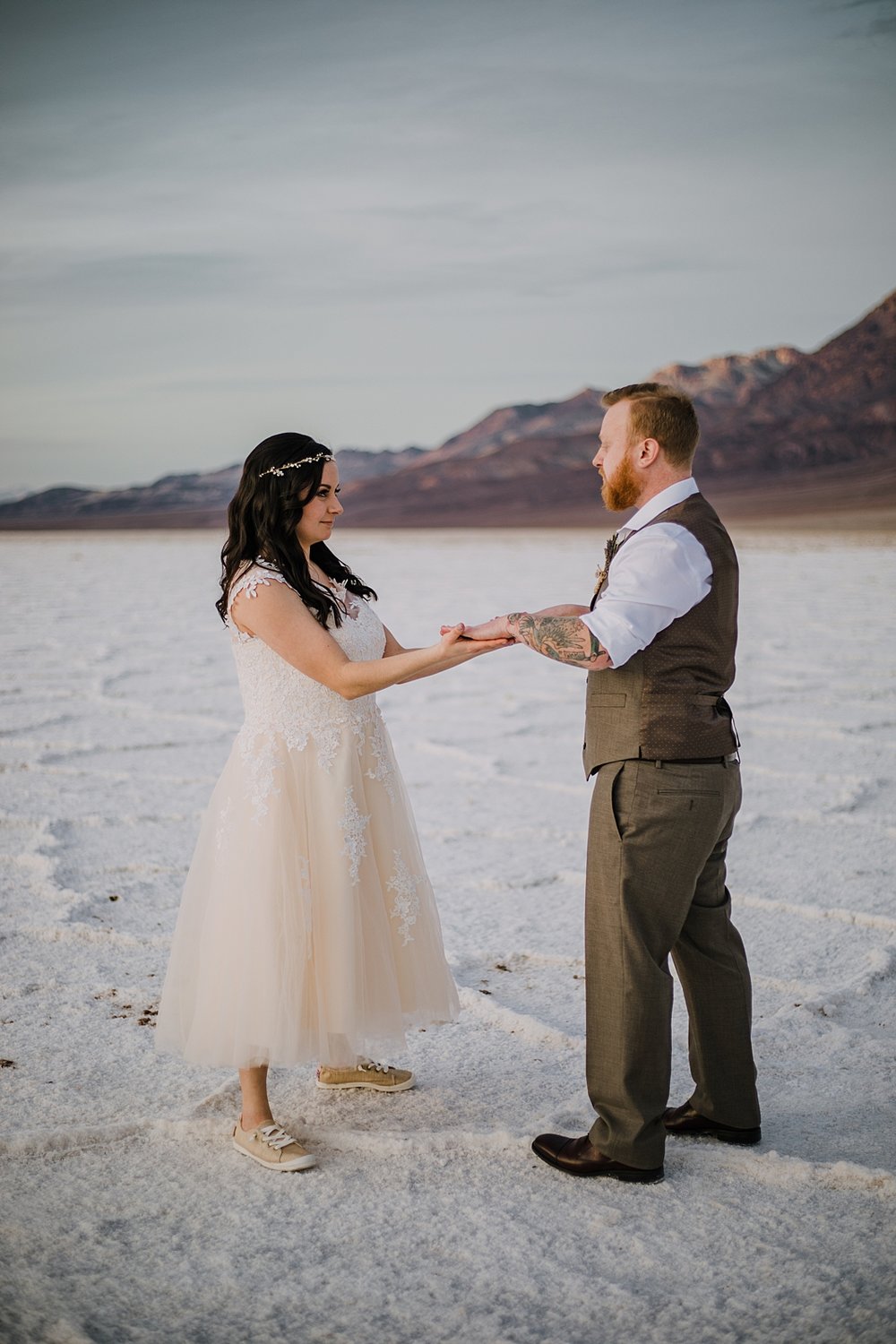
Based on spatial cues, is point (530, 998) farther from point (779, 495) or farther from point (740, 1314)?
point (779, 495)

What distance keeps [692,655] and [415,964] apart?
0.88 m

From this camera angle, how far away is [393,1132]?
2473mm

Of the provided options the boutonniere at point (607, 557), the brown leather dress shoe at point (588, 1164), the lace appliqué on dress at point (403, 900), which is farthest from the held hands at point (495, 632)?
the brown leather dress shoe at point (588, 1164)

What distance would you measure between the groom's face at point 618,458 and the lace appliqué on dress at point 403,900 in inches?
34.1

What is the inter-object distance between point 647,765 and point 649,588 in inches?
13.5

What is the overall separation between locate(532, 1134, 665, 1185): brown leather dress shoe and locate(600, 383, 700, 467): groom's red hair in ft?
4.27

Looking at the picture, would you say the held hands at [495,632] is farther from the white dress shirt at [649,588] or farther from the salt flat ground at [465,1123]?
the salt flat ground at [465,1123]

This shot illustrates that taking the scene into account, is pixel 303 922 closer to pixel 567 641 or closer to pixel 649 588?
pixel 567 641

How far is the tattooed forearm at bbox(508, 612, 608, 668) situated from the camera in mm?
2074

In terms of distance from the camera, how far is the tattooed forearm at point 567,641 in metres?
2.07

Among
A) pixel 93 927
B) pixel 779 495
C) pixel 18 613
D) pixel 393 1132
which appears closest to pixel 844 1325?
pixel 393 1132

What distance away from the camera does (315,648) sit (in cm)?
240

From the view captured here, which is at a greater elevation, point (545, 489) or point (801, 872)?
point (545, 489)

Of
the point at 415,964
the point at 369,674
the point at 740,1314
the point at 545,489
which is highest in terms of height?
the point at 545,489
